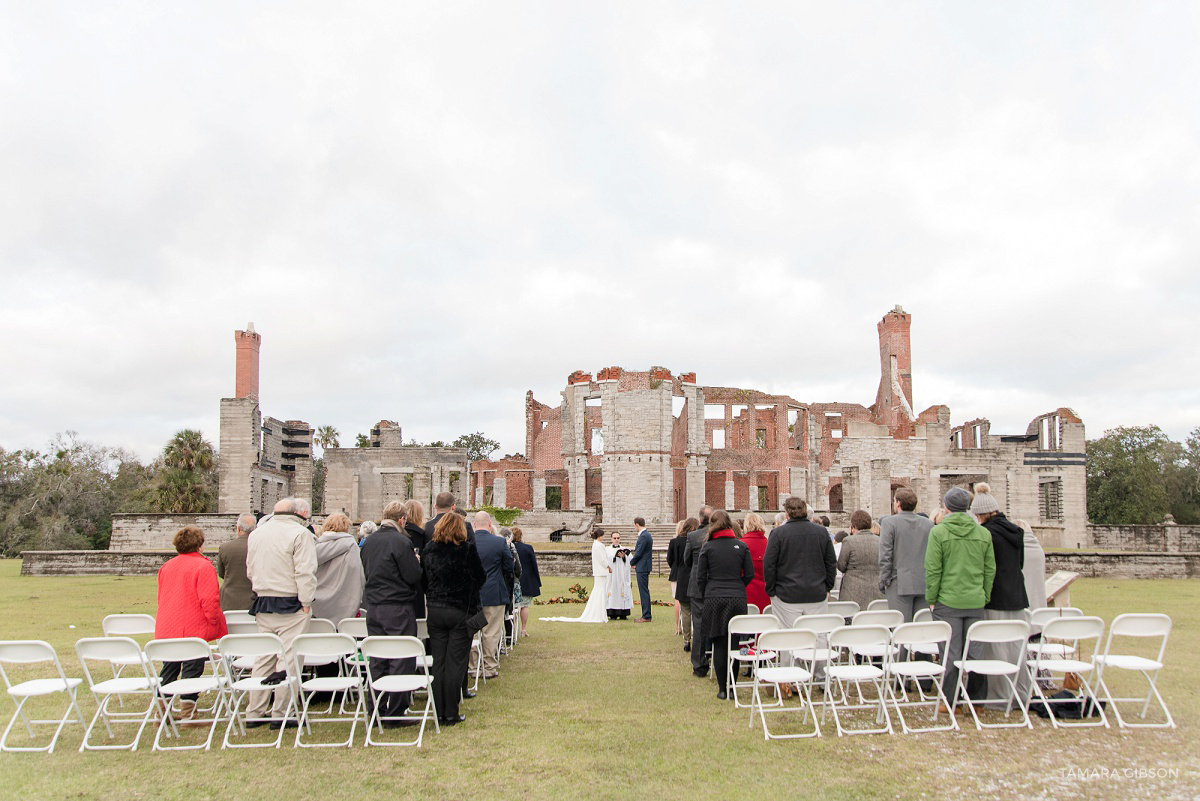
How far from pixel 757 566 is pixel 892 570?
1.81 metres

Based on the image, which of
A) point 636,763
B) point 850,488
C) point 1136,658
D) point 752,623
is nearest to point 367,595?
point 636,763

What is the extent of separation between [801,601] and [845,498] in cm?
3027

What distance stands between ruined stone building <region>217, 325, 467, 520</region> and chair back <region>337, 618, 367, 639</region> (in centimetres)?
2862

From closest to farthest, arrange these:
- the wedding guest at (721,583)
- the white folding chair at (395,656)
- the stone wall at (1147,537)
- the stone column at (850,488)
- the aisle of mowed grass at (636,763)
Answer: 1. the aisle of mowed grass at (636,763)
2. the white folding chair at (395,656)
3. the wedding guest at (721,583)
4. the stone wall at (1147,537)
5. the stone column at (850,488)

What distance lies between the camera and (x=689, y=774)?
534 centimetres

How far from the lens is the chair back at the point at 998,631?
6.19 meters

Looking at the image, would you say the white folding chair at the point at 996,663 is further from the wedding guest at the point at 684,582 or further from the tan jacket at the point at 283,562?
the tan jacket at the point at 283,562

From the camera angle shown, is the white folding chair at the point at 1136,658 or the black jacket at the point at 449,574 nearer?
the white folding chair at the point at 1136,658

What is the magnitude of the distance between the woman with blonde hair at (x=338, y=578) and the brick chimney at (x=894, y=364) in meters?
39.8

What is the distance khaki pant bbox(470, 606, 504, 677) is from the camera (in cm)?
874

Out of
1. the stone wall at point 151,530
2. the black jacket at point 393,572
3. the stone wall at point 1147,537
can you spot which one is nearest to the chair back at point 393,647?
the black jacket at point 393,572

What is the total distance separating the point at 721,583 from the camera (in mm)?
7906

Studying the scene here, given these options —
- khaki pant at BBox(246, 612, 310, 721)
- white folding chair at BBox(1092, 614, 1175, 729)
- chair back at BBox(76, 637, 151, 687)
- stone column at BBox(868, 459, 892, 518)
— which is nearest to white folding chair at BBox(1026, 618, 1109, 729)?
white folding chair at BBox(1092, 614, 1175, 729)

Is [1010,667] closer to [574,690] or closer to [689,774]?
[689,774]
